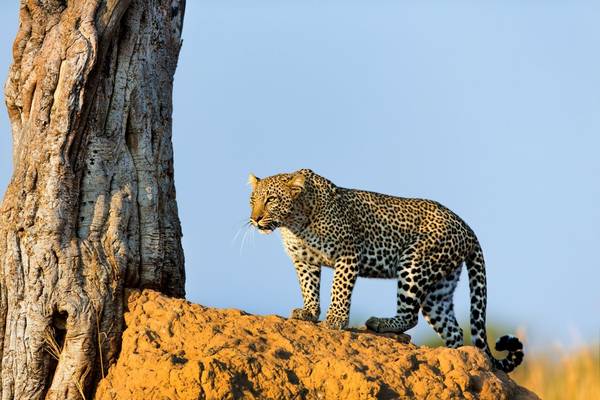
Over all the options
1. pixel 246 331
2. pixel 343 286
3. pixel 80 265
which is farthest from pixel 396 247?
pixel 80 265

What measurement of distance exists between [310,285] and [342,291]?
0.54m

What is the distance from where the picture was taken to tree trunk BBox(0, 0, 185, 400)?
9.30 metres

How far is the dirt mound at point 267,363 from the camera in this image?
8.67 metres

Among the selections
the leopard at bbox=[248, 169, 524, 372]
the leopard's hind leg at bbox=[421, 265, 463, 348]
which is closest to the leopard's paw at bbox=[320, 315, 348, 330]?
the leopard at bbox=[248, 169, 524, 372]

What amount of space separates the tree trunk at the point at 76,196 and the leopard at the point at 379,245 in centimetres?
236

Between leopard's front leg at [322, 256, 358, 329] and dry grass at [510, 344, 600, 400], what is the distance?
6.82 feet

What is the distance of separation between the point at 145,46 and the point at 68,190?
4.96 ft

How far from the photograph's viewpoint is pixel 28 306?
9.34 m

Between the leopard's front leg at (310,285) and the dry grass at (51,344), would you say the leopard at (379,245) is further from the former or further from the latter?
the dry grass at (51,344)

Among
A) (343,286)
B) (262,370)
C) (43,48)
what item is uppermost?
(43,48)

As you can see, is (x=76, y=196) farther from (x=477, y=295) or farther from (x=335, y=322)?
(x=477, y=295)

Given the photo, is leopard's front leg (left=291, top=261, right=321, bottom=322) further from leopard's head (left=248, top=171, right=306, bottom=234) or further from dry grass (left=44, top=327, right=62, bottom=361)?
dry grass (left=44, top=327, right=62, bottom=361)

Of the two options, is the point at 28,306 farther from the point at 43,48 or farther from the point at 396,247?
the point at 396,247

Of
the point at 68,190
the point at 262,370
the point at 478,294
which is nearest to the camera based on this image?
the point at 262,370
